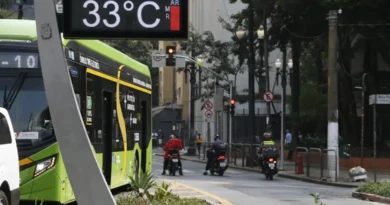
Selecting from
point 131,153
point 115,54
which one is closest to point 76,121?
point 115,54

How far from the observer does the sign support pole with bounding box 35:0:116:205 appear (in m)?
7.68

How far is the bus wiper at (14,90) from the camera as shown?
1080 cm

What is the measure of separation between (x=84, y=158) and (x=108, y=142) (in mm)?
6203

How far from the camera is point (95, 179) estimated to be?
7879 millimetres

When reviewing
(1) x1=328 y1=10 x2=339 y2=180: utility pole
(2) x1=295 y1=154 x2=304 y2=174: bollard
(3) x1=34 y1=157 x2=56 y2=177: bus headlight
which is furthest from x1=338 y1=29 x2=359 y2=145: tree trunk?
(3) x1=34 y1=157 x2=56 y2=177: bus headlight

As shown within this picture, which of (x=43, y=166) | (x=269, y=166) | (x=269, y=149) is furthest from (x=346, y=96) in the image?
(x=43, y=166)

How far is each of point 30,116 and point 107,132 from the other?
11.1 feet

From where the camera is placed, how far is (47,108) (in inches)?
426

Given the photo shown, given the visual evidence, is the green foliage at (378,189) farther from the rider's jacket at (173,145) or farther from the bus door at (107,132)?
the rider's jacket at (173,145)

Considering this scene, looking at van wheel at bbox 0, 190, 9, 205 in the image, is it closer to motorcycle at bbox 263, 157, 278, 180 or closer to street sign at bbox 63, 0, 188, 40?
street sign at bbox 63, 0, 188, 40

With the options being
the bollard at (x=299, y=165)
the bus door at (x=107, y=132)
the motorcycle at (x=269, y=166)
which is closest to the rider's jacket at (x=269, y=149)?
the motorcycle at (x=269, y=166)

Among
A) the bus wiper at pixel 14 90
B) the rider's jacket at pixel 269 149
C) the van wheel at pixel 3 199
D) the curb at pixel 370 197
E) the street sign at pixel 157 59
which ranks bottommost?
the curb at pixel 370 197

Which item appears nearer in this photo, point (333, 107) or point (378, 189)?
point (378, 189)

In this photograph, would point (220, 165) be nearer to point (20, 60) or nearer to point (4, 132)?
point (20, 60)
